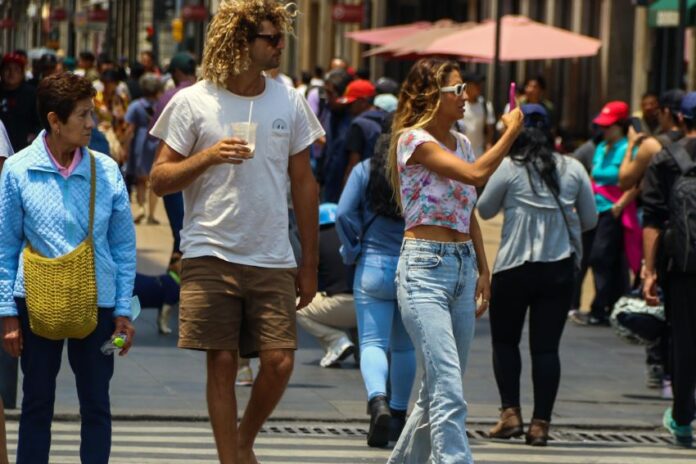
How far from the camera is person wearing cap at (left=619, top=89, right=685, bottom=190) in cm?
1135

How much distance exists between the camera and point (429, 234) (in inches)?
289

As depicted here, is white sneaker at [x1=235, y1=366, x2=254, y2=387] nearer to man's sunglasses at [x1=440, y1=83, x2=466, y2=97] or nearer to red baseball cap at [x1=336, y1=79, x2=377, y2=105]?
man's sunglasses at [x1=440, y1=83, x2=466, y2=97]

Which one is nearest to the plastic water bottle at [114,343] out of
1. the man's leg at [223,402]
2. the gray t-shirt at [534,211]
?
the man's leg at [223,402]

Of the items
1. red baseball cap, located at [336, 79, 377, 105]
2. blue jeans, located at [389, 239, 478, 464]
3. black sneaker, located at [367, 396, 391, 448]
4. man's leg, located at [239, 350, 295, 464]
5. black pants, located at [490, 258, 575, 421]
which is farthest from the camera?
red baseball cap, located at [336, 79, 377, 105]

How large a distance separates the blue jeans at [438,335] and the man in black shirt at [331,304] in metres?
3.49

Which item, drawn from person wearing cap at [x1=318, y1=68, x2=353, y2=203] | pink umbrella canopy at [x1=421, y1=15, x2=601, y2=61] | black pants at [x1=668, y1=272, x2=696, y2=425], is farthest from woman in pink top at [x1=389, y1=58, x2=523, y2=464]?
pink umbrella canopy at [x1=421, y1=15, x2=601, y2=61]

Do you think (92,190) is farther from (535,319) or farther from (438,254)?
(535,319)

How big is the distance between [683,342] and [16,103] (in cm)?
638

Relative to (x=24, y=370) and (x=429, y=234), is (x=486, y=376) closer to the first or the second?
(x=429, y=234)

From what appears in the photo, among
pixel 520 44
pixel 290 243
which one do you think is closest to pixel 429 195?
pixel 290 243

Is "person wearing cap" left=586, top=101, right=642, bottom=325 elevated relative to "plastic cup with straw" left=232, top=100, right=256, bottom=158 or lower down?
lower down

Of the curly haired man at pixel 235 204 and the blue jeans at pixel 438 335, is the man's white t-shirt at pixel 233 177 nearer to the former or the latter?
the curly haired man at pixel 235 204

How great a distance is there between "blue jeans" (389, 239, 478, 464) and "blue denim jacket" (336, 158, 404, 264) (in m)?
1.35

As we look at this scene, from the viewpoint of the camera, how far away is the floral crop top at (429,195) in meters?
7.34
